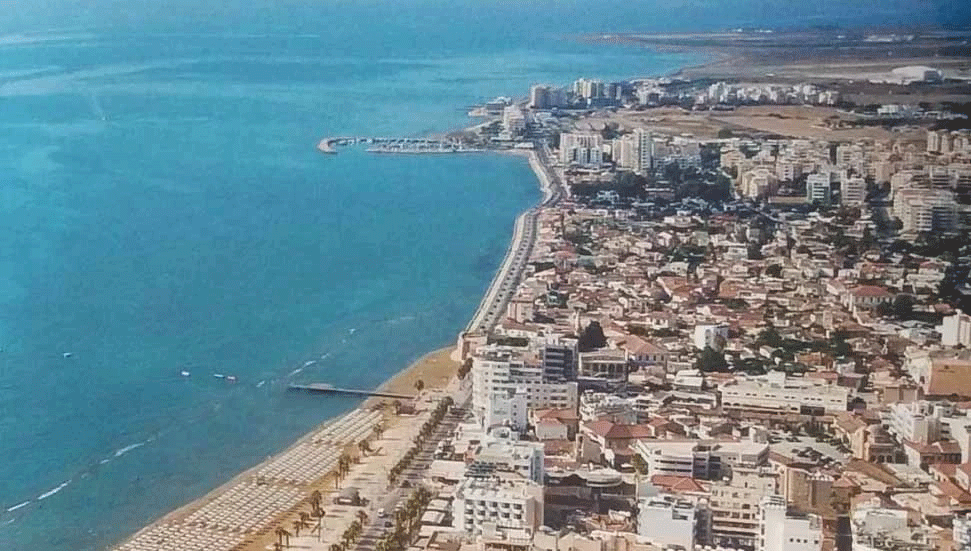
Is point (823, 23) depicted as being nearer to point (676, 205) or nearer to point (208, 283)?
point (676, 205)

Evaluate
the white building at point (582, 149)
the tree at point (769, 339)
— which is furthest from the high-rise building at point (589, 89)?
the tree at point (769, 339)

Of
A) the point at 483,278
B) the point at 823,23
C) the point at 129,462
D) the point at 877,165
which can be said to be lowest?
the point at 129,462

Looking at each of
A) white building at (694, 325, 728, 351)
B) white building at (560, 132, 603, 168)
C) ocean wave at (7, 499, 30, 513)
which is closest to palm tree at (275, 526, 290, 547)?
ocean wave at (7, 499, 30, 513)

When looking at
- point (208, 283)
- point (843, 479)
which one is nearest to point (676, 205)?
point (208, 283)

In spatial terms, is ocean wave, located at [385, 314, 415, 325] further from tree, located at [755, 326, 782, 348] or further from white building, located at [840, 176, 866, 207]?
white building, located at [840, 176, 866, 207]

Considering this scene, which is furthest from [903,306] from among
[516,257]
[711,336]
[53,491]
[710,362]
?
[53,491]

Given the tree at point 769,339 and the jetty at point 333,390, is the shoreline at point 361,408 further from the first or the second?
the tree at point 769,339

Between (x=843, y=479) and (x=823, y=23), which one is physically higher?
(x=823, y=23)
